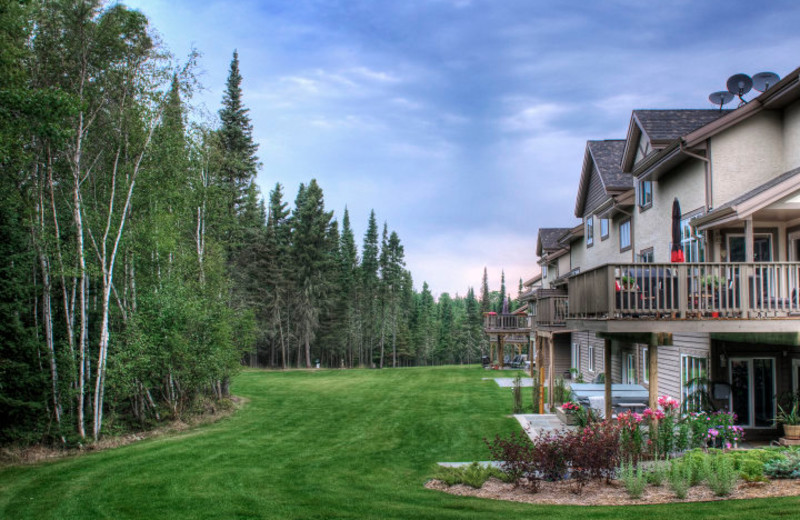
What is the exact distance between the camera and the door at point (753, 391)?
1157cm

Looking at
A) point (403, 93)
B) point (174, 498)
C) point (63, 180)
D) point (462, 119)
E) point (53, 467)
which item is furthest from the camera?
point (462, 119)

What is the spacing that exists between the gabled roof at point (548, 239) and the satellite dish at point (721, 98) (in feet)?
61.3

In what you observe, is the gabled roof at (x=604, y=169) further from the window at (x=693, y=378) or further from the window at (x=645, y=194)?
the window at (x=693, y=378)

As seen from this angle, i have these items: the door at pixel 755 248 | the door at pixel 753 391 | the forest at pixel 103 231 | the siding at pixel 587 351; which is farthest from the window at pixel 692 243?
the forest at pixel 103 231

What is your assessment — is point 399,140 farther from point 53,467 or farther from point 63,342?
point 53,467

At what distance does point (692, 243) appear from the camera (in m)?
13.5

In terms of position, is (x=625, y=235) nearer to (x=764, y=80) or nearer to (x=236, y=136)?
(x=764, y=80)

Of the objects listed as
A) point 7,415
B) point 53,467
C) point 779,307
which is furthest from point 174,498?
point 779,307

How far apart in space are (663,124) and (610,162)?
19.2 feet

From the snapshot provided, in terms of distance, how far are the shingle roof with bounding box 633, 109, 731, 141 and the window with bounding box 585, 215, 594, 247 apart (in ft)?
23.6

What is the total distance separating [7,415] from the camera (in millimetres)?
12289

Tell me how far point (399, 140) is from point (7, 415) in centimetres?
2058

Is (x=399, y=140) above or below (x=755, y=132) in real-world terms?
above

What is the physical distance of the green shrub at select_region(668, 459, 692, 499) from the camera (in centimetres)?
739
